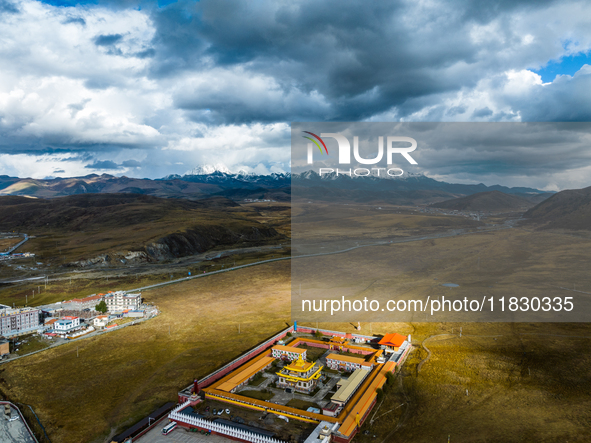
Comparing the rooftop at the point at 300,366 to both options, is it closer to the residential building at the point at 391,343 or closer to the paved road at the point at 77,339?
the residential building at the point at 391,343

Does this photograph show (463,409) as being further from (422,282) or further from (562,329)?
(422,282)

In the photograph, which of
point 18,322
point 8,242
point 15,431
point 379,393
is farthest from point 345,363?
point 8,242

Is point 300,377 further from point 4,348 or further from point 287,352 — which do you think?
point 4,348

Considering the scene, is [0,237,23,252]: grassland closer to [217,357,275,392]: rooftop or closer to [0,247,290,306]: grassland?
[0,247,290,306]: grassland

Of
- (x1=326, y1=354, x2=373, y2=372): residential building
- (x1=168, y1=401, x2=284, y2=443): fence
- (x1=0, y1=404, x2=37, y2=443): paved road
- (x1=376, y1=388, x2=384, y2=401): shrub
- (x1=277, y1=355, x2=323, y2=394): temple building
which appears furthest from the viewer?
(x1=326, y1=354, x2=373, y2=372): residential building

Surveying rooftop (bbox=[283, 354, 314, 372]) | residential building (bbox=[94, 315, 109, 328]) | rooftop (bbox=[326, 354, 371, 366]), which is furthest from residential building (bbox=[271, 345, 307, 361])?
residential building (bbox=[94, 315, 109, 328])

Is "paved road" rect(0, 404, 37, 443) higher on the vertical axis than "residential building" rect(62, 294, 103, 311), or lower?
lower

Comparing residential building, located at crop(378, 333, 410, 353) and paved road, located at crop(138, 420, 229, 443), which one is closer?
paved road, located at crop(138, 420, 229, 443)

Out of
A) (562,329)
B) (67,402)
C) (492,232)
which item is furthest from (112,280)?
(492,232)
